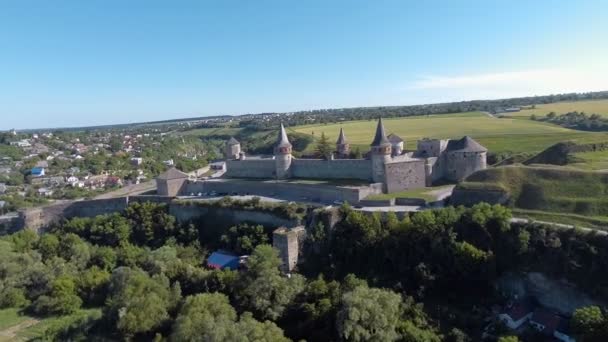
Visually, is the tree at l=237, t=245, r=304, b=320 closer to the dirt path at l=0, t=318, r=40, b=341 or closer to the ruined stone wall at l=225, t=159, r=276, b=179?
the dirt path at l=0, t=318, r=40, b=341

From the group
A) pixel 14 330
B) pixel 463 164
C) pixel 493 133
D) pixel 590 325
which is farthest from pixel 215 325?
pixel 493 133

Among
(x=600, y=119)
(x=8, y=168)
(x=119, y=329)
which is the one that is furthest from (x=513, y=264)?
(x=8, y=168)

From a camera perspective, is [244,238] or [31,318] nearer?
[31,318]

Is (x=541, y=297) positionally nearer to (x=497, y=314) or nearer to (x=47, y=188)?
(x=497, y=314)

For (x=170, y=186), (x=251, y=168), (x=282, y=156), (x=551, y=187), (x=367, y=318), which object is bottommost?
(x=367, y=318)

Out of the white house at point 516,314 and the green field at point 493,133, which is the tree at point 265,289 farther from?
the green field at point 493,133

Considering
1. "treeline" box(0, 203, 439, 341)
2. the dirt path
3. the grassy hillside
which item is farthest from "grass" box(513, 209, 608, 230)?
the dirt path

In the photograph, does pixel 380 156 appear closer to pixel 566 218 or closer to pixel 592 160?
pixel 566 218

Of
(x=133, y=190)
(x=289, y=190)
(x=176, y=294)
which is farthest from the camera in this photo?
(x=133, y=190)
